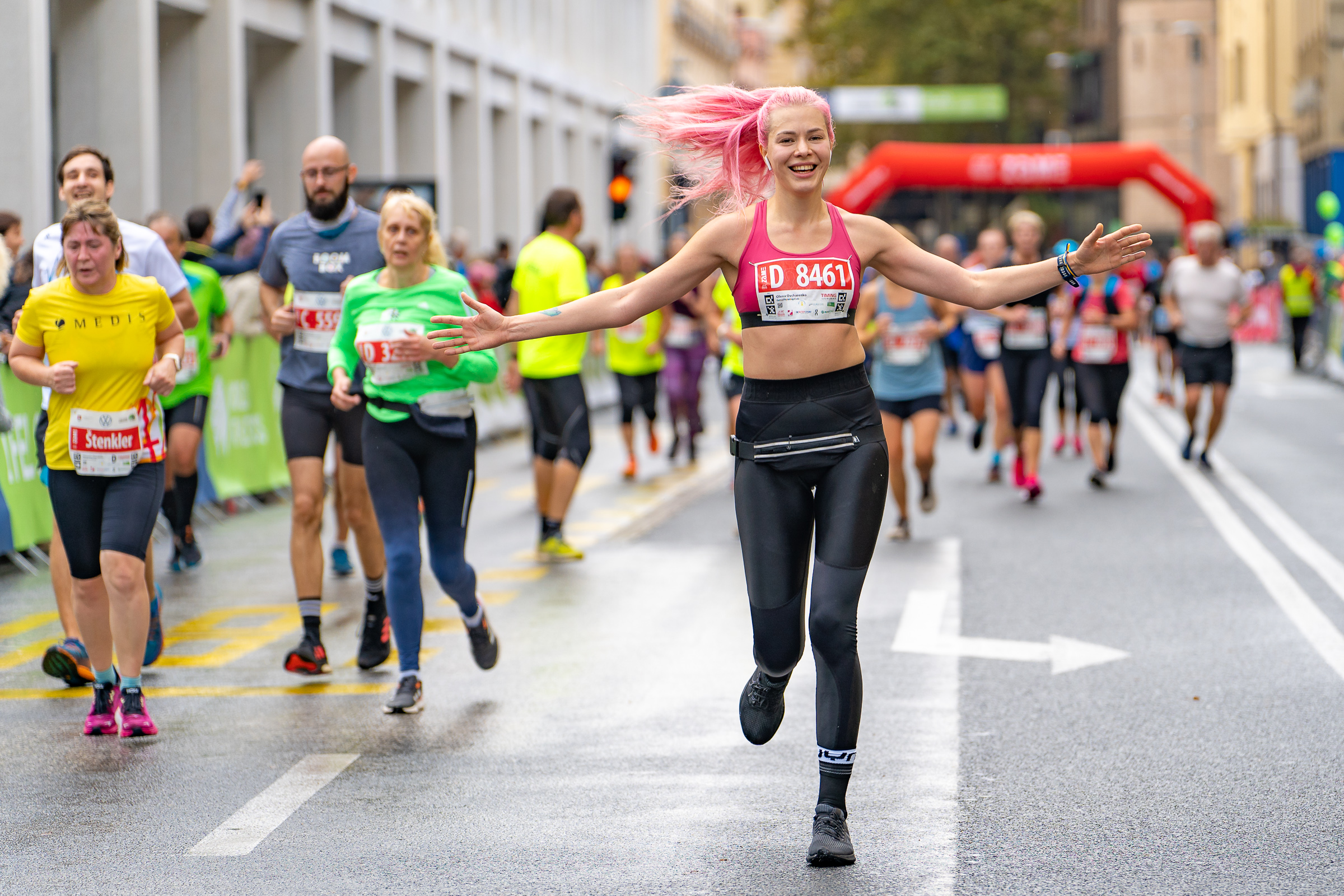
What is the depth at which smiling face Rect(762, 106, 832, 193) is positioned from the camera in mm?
5016

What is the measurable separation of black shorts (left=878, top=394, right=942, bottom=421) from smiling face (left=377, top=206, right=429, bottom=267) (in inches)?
218

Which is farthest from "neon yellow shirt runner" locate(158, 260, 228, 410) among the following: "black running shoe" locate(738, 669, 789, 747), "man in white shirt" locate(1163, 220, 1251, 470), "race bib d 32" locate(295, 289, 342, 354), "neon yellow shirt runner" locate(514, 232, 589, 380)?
"man in white shirt" locate(1163, 220, 1251, 470)

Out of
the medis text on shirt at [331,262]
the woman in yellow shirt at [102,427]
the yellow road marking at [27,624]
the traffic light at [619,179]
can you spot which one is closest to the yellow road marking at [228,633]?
the yellow road marking at [27,624]

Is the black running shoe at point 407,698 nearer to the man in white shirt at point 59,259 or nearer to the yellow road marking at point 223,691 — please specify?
the yellow road marking at point 223,691

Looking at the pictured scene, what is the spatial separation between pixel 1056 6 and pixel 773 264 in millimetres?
59684

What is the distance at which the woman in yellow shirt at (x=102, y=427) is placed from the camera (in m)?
6.37

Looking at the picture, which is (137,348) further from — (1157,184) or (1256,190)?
(1256,190)

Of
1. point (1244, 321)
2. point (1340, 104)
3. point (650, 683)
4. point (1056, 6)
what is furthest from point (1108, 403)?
point (1056, 6)

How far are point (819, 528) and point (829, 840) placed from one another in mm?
824

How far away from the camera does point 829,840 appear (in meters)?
4.88

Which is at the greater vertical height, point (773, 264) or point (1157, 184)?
point (1157, 184)

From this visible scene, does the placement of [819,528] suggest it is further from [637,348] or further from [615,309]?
[637,348]

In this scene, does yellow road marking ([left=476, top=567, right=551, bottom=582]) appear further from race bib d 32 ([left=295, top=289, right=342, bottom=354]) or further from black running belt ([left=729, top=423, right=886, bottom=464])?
black running belt ([left=729, top=423, right=886, bottom=464])

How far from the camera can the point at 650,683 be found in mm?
7293
